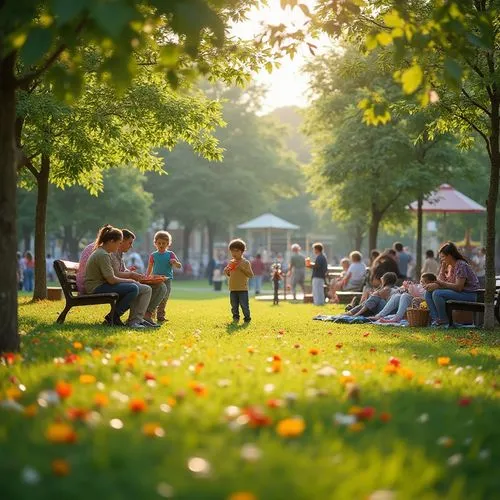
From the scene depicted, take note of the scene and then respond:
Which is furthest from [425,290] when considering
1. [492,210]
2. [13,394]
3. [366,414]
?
[13,394]

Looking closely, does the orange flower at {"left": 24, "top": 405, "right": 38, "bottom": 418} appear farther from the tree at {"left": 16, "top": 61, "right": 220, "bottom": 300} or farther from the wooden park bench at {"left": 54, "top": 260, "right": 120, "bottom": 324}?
the tree at {"left": 16, "top": 61, "right": 220, "bottom": 300}

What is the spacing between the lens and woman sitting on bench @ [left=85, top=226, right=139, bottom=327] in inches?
525

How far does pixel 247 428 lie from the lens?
4828 mm

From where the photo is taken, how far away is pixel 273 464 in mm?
3996

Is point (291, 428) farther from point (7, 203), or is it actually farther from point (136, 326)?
point (136, 326)

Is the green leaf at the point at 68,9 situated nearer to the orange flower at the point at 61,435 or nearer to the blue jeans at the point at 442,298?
the orange flower at the point at 61,435

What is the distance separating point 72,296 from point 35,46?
30.4 feet

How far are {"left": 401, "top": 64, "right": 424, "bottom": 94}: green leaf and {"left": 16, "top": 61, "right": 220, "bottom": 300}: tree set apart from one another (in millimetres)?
13215

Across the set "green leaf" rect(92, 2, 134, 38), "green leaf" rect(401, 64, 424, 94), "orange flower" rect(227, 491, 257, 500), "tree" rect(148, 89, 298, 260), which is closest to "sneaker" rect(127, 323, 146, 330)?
"green leaf" rect(401, 64, 424, 94)

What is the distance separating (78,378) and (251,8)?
1255 centimetres

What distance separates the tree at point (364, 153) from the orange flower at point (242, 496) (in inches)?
984

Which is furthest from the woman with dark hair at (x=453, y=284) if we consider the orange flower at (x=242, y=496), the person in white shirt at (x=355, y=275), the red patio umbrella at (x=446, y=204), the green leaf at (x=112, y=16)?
the red patio umbrella at (x=446, y=204)

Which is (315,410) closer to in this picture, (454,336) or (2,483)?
(2,483)

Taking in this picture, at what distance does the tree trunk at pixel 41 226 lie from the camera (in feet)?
73.7
